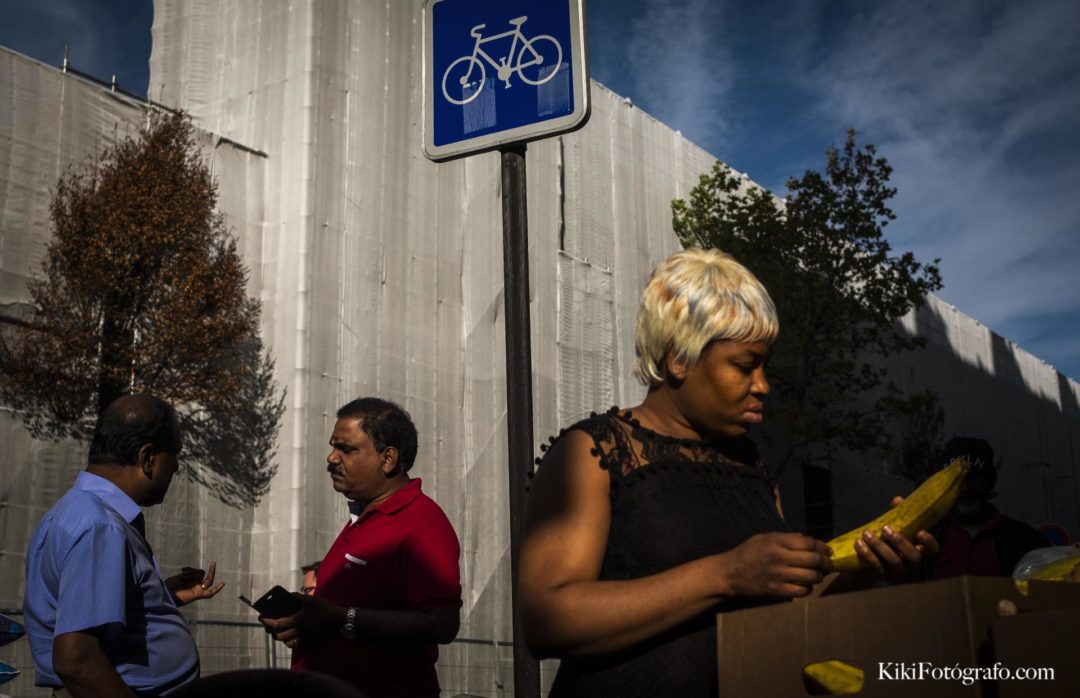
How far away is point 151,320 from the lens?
1473 cm

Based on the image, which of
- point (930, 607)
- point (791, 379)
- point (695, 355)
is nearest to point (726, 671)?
point (930, 607)

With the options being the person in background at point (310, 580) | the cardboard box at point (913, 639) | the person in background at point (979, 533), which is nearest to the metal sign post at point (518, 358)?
the person in background at point (310, 580)

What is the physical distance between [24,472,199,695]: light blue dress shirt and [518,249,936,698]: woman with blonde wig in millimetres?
1336

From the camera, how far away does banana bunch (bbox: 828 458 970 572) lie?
2043 mm

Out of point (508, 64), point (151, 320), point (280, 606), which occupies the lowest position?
point (280, 606)

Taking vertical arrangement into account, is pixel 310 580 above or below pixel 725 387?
below

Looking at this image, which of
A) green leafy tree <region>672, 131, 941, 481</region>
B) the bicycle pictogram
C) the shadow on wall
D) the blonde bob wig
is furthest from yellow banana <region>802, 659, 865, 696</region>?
the shadow on wall

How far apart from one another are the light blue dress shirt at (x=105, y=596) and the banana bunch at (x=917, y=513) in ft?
5.86

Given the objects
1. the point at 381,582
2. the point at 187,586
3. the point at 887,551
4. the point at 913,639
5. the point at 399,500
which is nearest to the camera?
the point at 913,639

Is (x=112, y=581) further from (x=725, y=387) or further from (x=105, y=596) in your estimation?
(x=725, y=387)

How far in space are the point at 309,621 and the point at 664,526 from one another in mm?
→ 1631

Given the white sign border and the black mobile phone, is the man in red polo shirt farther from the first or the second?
the white sign border

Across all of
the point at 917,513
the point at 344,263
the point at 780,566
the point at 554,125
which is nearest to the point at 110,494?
the point at 554,125

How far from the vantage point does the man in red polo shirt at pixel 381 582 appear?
3.54 meters
